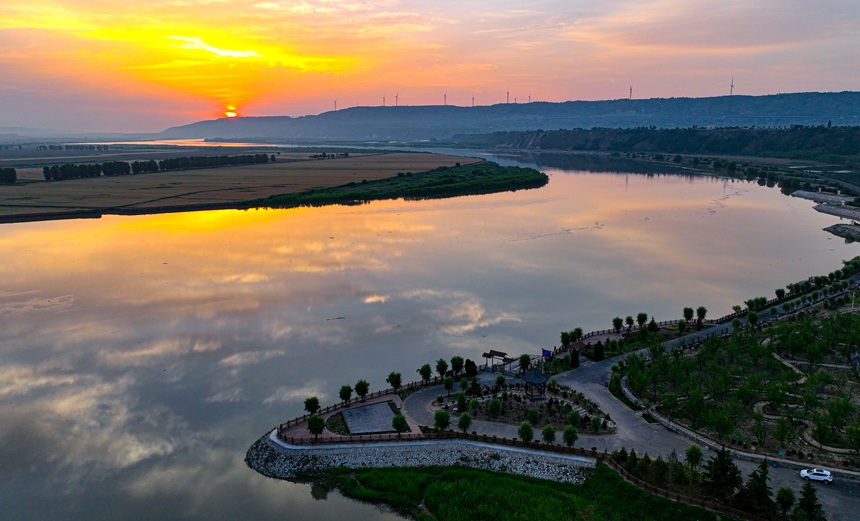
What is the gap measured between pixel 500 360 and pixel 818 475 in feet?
42.4

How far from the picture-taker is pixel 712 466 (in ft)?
58.4

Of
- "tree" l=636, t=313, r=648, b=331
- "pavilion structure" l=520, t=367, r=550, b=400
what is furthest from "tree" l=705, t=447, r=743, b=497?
"tree" l=636, t=313, r=648, b=331

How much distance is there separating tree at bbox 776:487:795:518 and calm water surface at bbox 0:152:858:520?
1139 cm

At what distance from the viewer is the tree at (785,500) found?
1633 cm

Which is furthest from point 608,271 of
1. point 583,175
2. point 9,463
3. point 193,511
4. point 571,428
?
point 583,175

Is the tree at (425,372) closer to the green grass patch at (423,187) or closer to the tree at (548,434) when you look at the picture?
the tree at (548,434)

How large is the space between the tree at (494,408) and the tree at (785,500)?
9.13 meters

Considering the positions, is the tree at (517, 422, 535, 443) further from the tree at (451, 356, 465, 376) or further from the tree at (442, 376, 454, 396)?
the tree at (451, 356, 465, 376)

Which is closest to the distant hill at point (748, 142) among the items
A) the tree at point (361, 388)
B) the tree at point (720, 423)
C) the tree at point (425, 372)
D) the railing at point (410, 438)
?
the tree at point (720, 423)

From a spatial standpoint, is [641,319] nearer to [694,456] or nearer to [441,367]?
[441,367]

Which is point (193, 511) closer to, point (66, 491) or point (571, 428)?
point (66, 491)

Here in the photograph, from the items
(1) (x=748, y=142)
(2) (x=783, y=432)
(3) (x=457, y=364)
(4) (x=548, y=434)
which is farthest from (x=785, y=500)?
(1) (x=748, y=142)

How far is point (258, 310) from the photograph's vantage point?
112 ft

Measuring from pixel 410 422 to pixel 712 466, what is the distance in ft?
32.7
